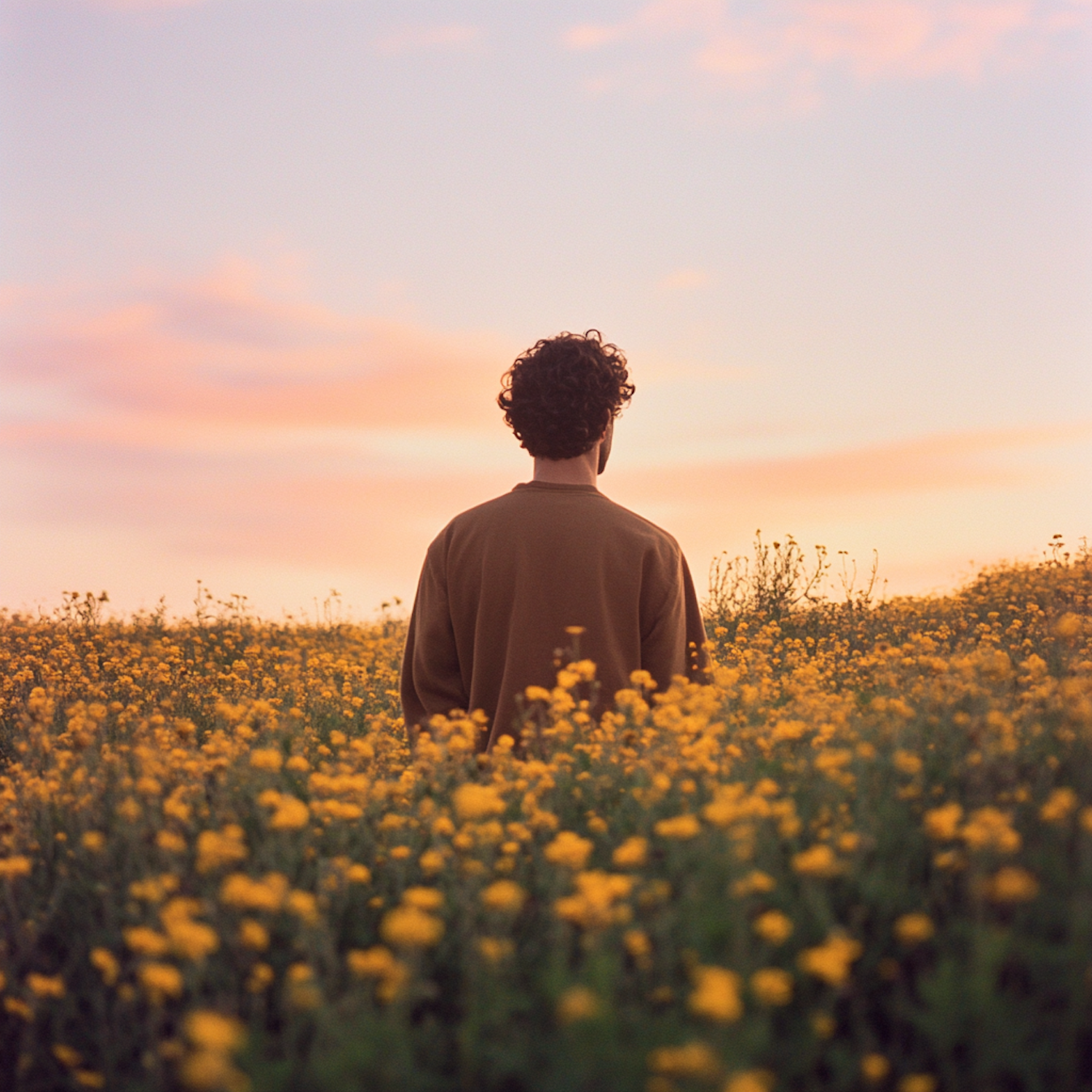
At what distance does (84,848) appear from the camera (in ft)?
11.9

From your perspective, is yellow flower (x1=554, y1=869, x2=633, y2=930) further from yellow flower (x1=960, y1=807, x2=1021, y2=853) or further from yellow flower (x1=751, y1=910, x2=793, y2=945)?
yellow flower (x1=960, y1=807, x2=1021, y2=853)

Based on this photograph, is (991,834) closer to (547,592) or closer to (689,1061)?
(689,1061)

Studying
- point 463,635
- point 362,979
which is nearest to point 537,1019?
point 362,979

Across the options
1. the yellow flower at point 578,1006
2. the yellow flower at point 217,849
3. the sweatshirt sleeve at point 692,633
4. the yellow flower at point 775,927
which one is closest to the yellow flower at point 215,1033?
the yellow flower at point 578,1006

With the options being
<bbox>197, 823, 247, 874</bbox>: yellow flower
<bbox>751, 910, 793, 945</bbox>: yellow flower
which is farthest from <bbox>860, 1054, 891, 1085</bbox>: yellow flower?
<bbox>197, 823, 247, 874</bbox>: yellow flower

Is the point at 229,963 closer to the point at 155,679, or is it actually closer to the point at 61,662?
the point at 155,679

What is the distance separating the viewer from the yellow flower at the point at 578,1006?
5.86 feet

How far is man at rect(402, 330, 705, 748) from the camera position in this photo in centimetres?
462

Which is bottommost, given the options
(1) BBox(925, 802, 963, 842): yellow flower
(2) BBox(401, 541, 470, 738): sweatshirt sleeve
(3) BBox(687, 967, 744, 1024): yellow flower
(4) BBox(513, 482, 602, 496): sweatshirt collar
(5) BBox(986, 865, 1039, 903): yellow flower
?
(3) BBox(687, 967, 744, 1024): yellow flower

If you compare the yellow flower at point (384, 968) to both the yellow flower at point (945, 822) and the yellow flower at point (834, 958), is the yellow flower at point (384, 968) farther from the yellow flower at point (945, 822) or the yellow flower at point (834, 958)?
the yellow flower at point (945, 822)

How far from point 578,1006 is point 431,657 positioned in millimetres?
3257

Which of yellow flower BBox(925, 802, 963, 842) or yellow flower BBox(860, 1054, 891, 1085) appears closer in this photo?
yellow flower BBox(860, 1054, 891, 1085)

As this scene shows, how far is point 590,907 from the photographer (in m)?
2.25

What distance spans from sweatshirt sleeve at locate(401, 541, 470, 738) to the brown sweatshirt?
0.01 metres
